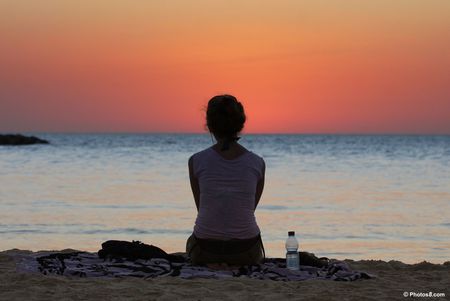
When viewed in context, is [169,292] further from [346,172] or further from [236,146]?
[346,172]

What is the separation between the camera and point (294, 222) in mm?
14047

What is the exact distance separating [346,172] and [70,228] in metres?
19.9

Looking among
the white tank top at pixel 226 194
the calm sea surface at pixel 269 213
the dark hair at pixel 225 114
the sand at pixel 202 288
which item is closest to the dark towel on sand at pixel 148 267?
the sand at pixel 202 288

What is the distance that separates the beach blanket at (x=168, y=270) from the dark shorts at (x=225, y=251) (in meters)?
0.07

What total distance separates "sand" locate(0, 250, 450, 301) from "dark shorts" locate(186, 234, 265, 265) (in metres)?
0.41

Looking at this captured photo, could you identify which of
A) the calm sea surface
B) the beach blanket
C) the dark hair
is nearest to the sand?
the beach blanket

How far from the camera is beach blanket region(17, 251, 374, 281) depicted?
279 inches

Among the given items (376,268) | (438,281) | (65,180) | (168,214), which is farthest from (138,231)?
(65,180)

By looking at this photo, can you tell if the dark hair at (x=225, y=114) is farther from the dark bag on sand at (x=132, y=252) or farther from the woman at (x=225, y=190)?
the dark bag on sand at (x=132, y=252)

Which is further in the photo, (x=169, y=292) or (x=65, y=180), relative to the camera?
(x=65, y=180)

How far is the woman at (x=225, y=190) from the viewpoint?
714cm

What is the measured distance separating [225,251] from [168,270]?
0.51 m

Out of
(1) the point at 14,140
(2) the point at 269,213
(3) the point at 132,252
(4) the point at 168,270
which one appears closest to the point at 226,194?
(4) the point at 168,270

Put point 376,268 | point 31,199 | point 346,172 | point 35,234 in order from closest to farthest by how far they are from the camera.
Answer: point 376,268 → point 35,234 → point 31,199 → point 346,172
